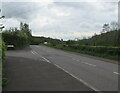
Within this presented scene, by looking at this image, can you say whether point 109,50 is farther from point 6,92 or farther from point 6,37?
point 6,37

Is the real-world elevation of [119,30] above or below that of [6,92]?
above

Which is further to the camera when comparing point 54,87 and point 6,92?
point 54,87

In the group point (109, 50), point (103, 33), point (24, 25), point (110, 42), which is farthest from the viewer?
Result: point (24, 25)

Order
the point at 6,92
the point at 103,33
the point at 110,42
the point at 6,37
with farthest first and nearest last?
the point at 6,37, the point at 103,33, the point at 110,42, the point at 6,92

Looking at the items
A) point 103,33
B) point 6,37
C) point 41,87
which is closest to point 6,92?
point 41,87

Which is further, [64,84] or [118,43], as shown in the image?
[118,43]

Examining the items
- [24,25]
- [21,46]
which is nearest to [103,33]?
[21,46]

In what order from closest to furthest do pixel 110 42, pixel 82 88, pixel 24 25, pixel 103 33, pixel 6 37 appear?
pixel 82 88 → pixel 110 42 → pixel 103 33 → pixel 6 37 → pixel 24 25

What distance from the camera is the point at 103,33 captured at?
3922 cm

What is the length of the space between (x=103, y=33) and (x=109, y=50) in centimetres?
1077

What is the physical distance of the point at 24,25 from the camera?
300ft

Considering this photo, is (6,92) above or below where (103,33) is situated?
below

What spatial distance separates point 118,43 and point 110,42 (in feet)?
11.6

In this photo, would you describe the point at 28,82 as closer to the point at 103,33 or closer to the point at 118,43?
the point at 118,43
